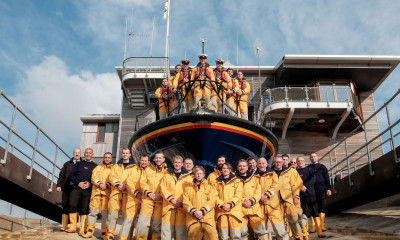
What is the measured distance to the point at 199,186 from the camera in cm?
414

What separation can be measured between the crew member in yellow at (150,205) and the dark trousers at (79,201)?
1.31 meters

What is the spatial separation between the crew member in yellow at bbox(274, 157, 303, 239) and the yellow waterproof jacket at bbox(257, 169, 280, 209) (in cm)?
29

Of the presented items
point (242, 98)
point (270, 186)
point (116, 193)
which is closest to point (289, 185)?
point (270, 186)

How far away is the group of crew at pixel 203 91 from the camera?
7816 millimetres

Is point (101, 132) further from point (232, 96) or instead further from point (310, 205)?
point (310, 205)

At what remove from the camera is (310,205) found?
5.70 meters

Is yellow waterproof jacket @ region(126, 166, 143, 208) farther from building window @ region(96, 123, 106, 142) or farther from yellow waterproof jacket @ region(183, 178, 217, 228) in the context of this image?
building window @ region(96, 123, 106, 142)

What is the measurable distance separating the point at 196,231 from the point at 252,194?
93 centimetres

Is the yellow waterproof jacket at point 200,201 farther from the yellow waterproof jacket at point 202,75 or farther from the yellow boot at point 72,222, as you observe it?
the yellow waterproof jacket at point 202,75

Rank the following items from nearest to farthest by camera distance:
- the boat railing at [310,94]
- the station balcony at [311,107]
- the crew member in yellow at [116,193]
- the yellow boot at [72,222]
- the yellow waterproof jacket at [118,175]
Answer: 1. the crew member in yellow at [116,193]
2. the yellow waterproof jacket at [118,175]
3. the yellow boot at [72,222]
4. the station balcony at [311,107]
5. the boat railing at [310,94]

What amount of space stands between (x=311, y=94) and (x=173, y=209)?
33.9ft

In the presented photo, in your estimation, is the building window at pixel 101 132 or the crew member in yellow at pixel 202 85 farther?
the building window at pixel 101 132

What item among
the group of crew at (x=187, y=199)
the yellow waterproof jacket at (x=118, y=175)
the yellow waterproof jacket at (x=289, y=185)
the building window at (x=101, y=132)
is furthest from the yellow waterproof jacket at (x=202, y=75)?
the building window at (x=101, y=132)

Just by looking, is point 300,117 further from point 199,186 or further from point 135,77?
point 199,186
